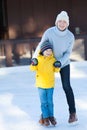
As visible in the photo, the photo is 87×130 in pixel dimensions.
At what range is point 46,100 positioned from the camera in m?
5.22

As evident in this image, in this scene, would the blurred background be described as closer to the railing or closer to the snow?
the railing

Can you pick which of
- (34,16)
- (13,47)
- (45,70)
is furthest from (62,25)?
(34,16)

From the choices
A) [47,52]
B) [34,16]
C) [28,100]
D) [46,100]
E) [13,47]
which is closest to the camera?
[47,52]

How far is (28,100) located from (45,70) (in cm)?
184

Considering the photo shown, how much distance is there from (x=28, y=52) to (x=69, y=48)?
17.8ft

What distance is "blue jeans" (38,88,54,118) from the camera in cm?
518

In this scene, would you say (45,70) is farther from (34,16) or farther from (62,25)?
(34,16)

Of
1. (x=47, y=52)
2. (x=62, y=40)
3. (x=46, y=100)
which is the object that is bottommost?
(x=46, y=100)

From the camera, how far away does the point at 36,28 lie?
42.5ft

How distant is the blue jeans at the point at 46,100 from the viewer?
5184 mm

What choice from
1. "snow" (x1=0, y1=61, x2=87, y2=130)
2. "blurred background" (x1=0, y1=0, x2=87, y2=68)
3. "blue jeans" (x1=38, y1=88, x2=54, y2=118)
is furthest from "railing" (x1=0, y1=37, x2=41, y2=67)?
"blue jeans" (x1=38, y1=88, x2=54, y2=118)

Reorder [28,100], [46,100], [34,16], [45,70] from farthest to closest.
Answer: [34,16]
[28,100]
[46,100]
[45,70]

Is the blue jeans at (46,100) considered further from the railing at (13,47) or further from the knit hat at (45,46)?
the railing at (13,47)

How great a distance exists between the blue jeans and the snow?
203mm
